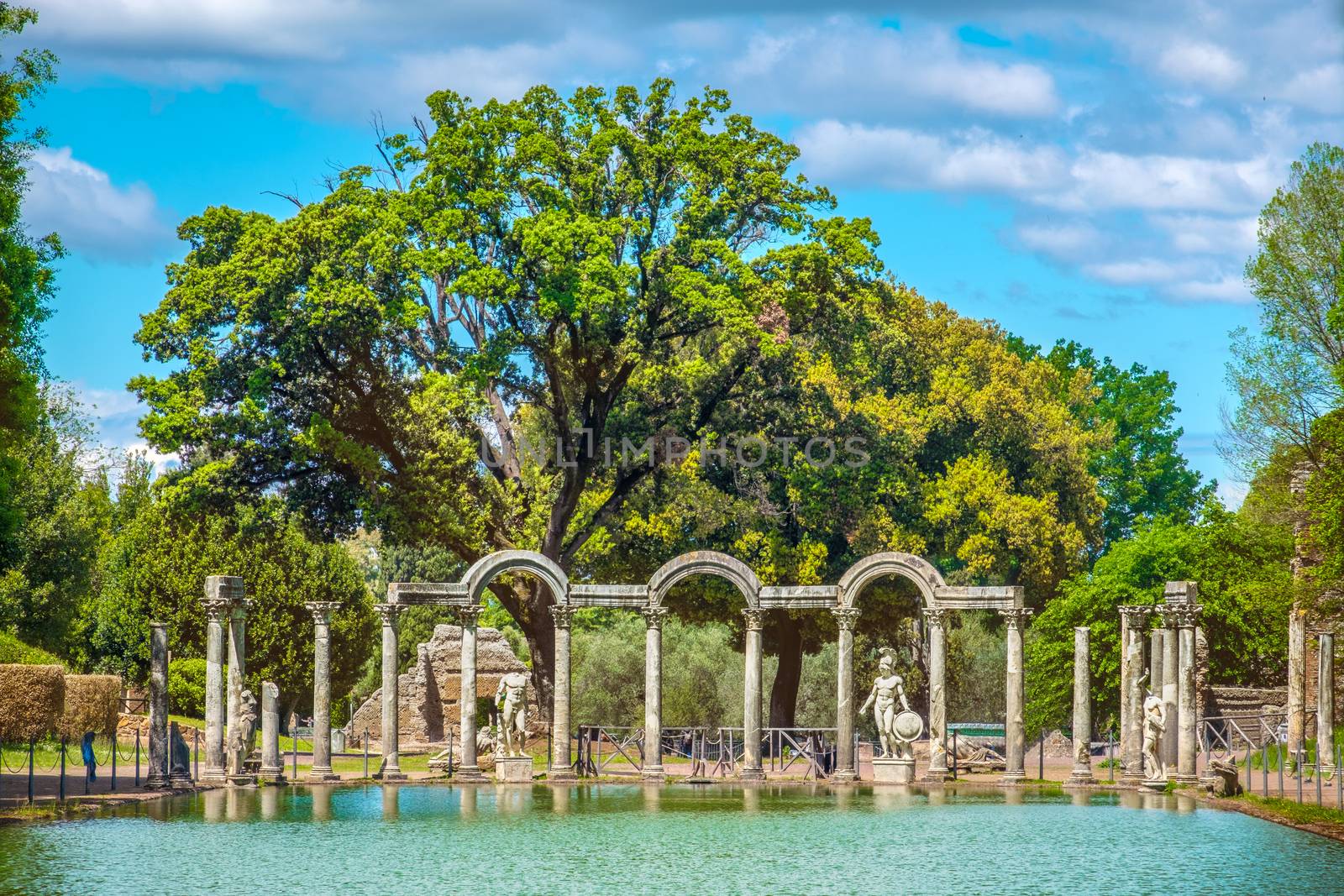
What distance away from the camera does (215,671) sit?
3253 centimetres

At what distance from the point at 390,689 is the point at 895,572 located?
1099 centimetres

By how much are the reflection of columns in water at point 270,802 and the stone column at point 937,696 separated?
13117 millimetres

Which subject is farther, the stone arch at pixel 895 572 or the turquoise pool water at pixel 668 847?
the stone arch at pixel 895 572

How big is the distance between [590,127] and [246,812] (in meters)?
19.2

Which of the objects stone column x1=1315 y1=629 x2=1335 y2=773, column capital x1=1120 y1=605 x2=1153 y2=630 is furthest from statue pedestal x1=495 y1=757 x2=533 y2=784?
stone column x1=1315 y1=629 x2=1335 y2=773

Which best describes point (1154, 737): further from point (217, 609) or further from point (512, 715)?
point (217, 609)

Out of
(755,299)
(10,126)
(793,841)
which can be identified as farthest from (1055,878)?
(10,126)

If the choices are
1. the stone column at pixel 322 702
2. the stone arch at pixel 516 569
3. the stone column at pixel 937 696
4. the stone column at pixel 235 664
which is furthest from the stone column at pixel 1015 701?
the stone column at pixel 235 664

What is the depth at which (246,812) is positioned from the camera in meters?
26.2

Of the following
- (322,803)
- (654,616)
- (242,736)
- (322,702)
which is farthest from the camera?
(654,616)

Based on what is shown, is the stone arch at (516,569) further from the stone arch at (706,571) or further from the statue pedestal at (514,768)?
the statue pedestal at (514,768)

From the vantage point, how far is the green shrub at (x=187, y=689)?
48.6 meters

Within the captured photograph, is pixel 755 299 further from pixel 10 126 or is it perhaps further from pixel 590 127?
pixel 10 126

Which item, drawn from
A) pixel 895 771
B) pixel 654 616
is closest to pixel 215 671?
pixel 654 616
